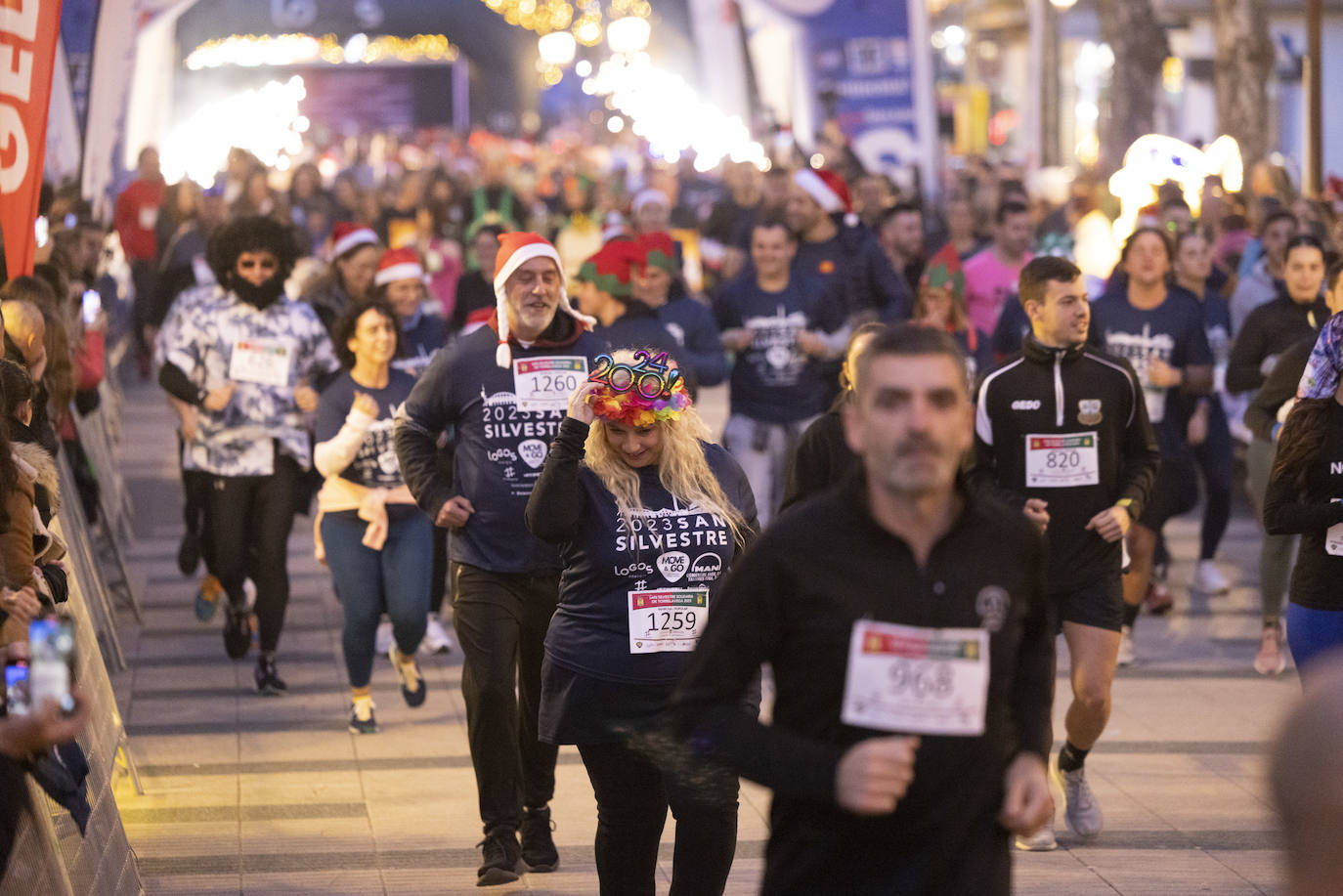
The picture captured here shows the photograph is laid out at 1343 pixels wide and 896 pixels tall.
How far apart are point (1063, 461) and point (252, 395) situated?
4.21 meters

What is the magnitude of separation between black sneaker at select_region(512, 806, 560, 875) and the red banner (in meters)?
2.79

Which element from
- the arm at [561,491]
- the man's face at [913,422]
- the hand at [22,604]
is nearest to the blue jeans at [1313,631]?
the arm at [561,491]

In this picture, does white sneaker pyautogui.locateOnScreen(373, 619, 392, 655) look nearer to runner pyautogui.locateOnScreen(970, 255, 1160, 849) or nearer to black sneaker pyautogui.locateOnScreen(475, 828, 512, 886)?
black sneaker pyautogui.locateOnScreen(475, 828, 512, 886)

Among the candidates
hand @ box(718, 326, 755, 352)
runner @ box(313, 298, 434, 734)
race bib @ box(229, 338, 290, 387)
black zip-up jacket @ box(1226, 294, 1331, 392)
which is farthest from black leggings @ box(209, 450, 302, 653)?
black zip-up jacket @ box(1226, 294, 1331, 392)

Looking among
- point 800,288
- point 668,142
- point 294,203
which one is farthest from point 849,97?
point 800,288

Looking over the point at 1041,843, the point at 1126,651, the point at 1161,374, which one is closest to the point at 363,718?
the point at 1041,843

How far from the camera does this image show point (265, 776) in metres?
7.84

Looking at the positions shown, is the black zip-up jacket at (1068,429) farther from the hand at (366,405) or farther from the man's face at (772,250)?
the man's face at (772,250)

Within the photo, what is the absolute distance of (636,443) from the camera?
5.38m

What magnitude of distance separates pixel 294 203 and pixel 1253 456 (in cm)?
1642

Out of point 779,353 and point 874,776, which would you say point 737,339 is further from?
point 874,776

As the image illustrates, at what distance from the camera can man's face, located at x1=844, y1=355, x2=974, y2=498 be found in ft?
10.6

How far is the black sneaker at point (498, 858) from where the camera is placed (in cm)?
636

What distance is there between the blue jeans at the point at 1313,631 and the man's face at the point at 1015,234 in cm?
663
